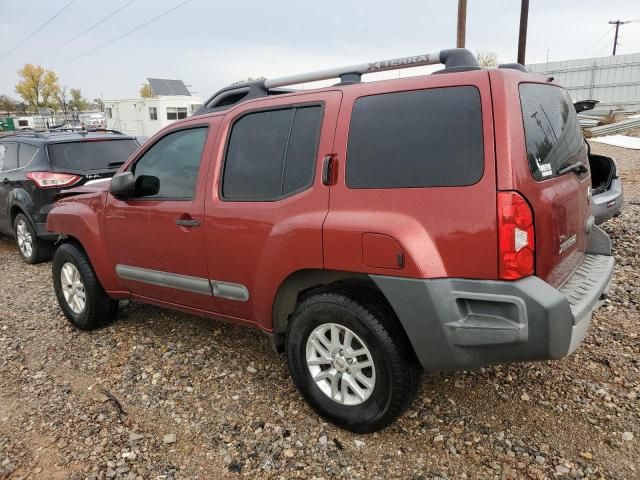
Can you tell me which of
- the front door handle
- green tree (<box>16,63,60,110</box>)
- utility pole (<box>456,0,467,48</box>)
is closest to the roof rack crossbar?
the front door handle

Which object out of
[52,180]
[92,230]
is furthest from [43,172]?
[92,230]

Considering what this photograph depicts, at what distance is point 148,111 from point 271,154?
3640 cm

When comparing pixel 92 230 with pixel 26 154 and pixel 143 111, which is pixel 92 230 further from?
pixel 143 111

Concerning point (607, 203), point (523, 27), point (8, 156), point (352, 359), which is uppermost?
point (523, 27)

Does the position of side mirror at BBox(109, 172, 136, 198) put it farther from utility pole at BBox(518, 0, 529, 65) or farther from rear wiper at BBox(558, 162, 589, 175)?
utility pole at BBox(518, 0, 529, 65)

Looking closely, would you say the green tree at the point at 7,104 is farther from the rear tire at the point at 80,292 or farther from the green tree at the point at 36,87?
the rear tire at the point at 80,292

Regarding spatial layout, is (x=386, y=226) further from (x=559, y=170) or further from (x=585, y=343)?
(x=585, y=343)

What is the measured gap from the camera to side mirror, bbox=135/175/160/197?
3.63 m

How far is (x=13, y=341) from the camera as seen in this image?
169 inches

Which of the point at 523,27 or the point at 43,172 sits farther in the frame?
the point at 523,27

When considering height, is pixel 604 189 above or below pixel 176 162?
below

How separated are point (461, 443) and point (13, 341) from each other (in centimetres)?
370

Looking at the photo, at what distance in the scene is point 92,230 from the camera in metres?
4.08

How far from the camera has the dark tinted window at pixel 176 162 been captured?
341 centimetres
